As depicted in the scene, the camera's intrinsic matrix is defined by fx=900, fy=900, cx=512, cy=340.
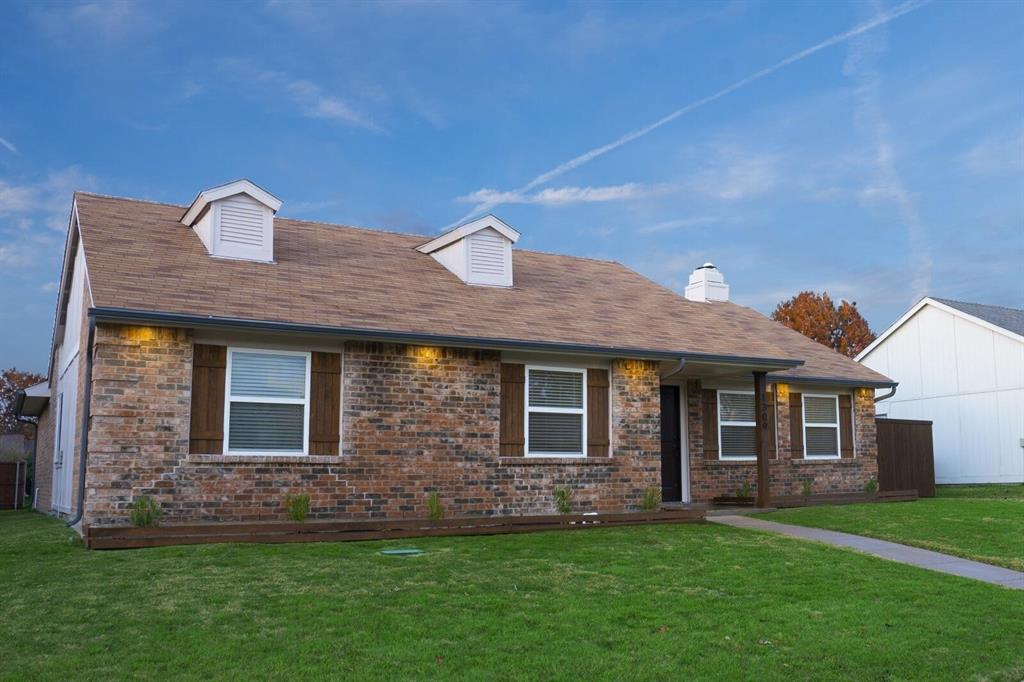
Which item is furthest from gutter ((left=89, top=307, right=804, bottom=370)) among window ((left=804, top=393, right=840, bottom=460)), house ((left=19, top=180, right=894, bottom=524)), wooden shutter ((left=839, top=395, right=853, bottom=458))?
wooden shutter ((left=839, top=395, right=853, bottom=458))

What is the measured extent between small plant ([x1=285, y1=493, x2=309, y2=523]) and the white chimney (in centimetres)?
1215

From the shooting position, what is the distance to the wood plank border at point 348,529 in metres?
11.1

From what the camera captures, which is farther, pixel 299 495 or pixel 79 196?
pixel 79 196

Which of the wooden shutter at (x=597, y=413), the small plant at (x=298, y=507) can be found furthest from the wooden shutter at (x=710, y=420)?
the small plant at (x=298, y=507)

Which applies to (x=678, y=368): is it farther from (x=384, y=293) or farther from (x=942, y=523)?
(x=384, y=293)

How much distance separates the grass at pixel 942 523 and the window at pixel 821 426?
2.31 m

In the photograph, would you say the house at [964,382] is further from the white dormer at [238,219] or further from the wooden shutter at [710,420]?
the white dormer at [238,219]

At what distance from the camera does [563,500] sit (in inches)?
585

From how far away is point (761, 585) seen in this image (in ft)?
31.2

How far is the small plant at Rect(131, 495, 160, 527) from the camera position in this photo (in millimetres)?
A: 11664

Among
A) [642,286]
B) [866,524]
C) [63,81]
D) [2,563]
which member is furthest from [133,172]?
[866,524]

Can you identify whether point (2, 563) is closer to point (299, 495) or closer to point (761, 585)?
point (299, 495)

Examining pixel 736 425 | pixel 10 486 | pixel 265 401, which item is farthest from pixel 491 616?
pixel 10 486

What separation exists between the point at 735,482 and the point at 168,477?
11394mm
